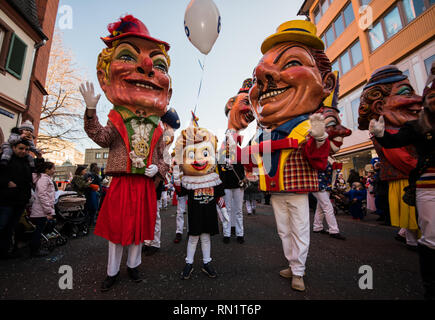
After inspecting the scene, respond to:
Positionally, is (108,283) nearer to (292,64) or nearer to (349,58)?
→ (292,64)

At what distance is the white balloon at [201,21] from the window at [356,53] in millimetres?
12175

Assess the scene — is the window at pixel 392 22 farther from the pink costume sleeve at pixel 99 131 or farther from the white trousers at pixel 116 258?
the white trousers at pixel 116 258

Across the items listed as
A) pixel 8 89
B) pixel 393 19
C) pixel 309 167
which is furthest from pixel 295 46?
pixel 393 19

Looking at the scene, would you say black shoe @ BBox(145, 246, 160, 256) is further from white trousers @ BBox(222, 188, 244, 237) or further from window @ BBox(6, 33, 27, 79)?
window @ BBox(6, 33, 27, 79)

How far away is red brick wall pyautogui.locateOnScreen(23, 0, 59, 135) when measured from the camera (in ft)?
26.4

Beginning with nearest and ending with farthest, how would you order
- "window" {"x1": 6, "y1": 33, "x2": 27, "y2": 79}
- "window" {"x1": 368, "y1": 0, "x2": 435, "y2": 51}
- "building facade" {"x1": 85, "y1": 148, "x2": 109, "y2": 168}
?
1. "window" {"x1": 6, "y1": 33, "x2": 27, "y2": 79}
2. "window" {"x1": 368, "y1": 0, "x2": 435, "y2": 51}
3. "building facade" {"x1": 85, "y1": 148, "x2": 109, "y2": 168}

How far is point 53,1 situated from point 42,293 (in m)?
13.6

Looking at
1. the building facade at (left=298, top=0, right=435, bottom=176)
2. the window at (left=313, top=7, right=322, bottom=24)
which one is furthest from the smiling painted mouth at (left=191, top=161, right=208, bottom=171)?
the window at (left=313, top=7, right=322, bottom=24)

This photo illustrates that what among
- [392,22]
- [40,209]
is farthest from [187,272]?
[392,22]

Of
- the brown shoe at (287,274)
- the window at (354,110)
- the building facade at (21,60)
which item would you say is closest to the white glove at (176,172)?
the brown shoe at (287,274)

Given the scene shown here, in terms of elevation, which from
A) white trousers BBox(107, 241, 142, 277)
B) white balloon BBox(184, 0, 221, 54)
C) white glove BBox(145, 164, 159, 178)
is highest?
white balloon BBox(184, 0, 221, 54)

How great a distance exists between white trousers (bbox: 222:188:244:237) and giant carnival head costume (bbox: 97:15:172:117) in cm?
221

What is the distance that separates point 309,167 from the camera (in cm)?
213

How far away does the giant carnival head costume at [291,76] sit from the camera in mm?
2195
